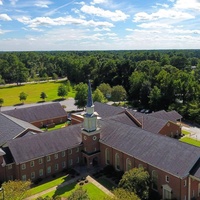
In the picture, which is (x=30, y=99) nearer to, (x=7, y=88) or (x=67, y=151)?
(x=7, y=88)

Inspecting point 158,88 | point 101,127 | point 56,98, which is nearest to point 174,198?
point 101,127

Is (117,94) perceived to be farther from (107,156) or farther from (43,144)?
(43,144)

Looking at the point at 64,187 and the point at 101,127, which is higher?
the point at 101,127

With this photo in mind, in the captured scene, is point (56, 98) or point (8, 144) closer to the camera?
point (8, 144)

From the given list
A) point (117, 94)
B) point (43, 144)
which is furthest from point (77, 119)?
point (117, 94)

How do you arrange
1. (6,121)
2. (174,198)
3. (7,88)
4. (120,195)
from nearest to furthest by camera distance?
(120,195) → (174,198) → (6,121) → (7,88)

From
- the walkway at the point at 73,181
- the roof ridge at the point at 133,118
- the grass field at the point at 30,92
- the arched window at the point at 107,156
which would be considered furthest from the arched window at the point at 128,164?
the grass field at the point at 30,92

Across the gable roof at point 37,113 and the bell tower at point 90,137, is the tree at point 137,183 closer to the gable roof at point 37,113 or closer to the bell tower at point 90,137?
the bell tower at point 90,137
